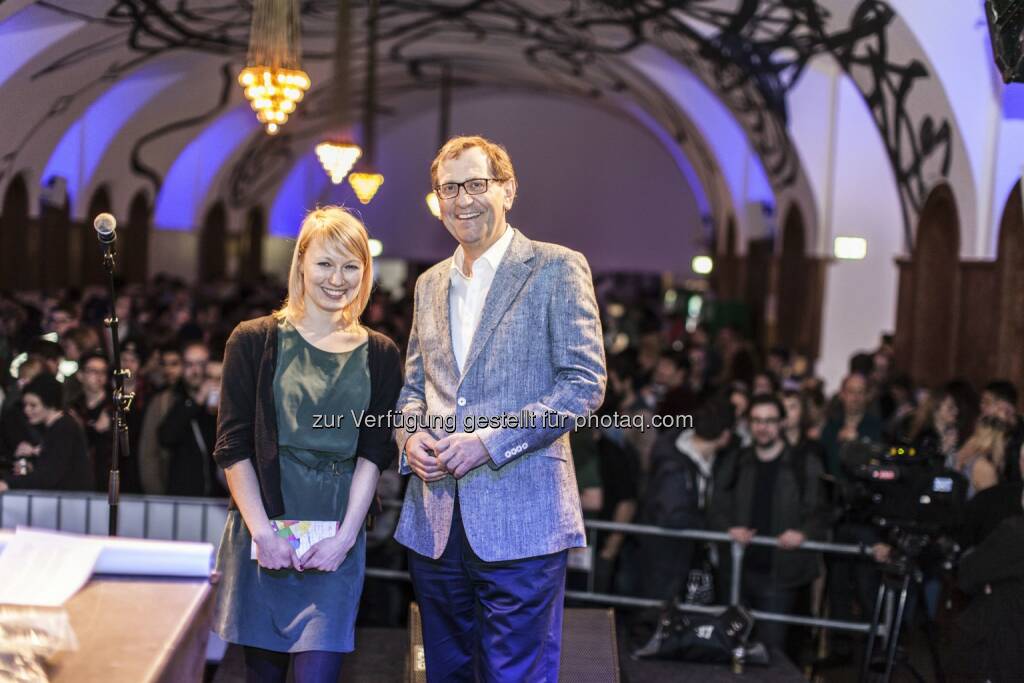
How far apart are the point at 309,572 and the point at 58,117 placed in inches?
494

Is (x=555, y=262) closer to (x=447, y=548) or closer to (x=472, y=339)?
(x=472, y=339)

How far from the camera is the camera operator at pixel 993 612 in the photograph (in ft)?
15.5

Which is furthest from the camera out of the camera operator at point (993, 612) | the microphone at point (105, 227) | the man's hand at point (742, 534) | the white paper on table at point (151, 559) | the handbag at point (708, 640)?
the man's hand at point (742, 534)

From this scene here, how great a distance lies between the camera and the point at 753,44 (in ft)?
40.3

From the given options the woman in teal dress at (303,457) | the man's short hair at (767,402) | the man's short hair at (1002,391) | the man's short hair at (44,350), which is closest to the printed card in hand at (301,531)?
the woman in teal dress at (303,457)

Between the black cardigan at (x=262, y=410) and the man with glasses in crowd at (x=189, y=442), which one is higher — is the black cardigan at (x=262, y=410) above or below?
above

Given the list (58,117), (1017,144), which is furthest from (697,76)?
(58,117)

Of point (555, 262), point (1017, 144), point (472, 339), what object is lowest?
point (472, 339)

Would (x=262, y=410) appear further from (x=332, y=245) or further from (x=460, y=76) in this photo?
(x=460, y=76)

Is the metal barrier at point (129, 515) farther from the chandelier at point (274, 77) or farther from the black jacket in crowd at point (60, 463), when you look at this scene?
the chandelier at point (274, 77)

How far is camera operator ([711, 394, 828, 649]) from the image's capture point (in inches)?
245

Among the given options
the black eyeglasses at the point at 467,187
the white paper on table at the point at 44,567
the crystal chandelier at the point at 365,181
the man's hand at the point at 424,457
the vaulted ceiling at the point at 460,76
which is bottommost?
the white paper on table at the point at 44,567

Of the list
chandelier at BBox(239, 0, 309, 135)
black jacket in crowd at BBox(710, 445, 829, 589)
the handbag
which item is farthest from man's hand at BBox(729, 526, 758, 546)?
chandelier at BBox(239, 0, 309, 135)

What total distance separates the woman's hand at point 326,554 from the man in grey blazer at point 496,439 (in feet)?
0.85
